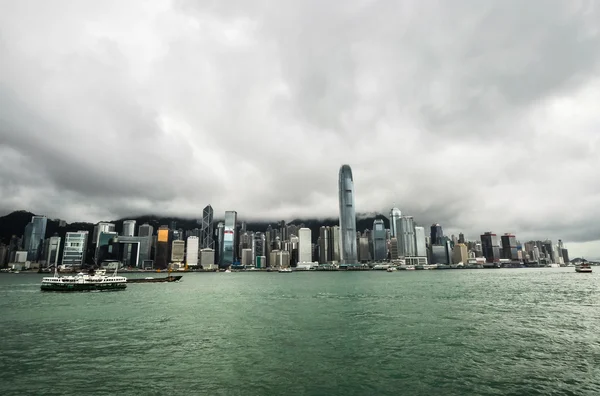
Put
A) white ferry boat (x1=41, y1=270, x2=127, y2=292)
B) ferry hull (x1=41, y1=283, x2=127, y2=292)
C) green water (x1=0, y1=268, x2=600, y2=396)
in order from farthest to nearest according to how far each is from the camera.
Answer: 1. white ferry boat (x1=41, y1=270, x2=127, y2=292)
2. ferry hull (x1=41, y1=283, x2=127, y2=292)
3. green water (x1=0, y1=268, x2=600, y2=396)

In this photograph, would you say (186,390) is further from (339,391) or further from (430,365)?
(430,365)

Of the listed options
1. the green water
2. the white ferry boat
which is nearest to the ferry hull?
the white ferry boat

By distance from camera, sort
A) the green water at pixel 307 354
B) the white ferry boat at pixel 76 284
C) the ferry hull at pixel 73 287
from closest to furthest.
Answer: the green water at pixel 307 354, the ferry hull at pixel 73 287, the white ferry boat at pixel 76 284

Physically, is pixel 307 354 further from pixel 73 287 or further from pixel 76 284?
pixel 73 287

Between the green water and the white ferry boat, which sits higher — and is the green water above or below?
below

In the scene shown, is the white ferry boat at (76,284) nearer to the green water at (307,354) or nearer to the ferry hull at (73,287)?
the ferry hull at (73,287)

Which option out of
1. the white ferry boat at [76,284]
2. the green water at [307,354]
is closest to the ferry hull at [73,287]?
the white ferry boat at [76,284]

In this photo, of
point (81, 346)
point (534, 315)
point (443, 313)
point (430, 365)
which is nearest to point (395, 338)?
point (430, 365)

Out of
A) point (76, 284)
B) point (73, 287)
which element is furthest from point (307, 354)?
point (73, 287)

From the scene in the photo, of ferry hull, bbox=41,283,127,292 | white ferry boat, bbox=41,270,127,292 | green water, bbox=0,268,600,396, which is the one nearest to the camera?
green water, bbox=0,268,600,396

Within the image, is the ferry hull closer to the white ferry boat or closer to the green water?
the white ferry boat

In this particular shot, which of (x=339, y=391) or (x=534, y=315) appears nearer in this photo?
(x=339, y=391)
